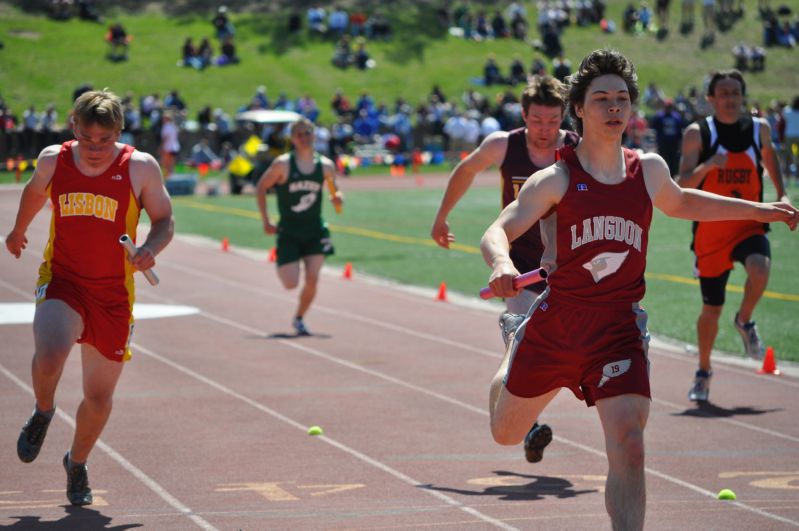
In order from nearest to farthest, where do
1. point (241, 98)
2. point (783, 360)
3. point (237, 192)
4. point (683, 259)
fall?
point (783, 360)
point (683, 259)
point (237, 192)
point (241, 98)

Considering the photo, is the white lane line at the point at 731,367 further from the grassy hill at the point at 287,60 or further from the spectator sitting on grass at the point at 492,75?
the spectator sitting on grass at the point at 492,75

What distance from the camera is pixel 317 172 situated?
44.7 feet

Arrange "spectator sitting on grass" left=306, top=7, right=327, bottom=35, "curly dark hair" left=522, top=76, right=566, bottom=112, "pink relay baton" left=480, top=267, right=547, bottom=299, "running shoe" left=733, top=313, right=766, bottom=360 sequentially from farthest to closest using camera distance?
"spectator sitting on grass" left=306, top=7, right=327, bottom=35
"running shoe" left=733, top=313, right=766, bottom=360
"curly dark hair" left=522, top=76, right=566, bottom=112
"pink relay baton" left=480, top=267, right=547, bottom=299

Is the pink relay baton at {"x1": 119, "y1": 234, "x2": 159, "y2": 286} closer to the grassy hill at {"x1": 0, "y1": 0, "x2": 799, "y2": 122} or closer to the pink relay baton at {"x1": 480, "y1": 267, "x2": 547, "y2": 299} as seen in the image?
the pink relay baton at {"x1": 480, "y1": 267, "x2": 547, "y2": 299}

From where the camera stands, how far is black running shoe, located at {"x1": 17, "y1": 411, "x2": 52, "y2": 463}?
22.5 ft

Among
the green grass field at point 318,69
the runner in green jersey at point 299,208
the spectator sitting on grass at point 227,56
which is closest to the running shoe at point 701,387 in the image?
the runner in green jersey at point 299,208

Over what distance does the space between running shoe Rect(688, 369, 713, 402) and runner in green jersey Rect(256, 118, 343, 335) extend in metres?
4.64

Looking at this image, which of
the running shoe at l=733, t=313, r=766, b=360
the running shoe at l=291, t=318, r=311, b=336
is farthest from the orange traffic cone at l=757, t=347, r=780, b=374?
the running shoe at l=291, t=318, r=311, b=336

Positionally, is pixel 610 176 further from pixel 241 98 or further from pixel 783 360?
pixel 241 98

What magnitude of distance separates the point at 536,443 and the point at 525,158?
169 cm

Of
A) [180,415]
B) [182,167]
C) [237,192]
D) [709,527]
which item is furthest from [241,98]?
[709,527]

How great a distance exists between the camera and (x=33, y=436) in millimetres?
6863

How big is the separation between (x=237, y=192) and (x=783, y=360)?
73.0ft

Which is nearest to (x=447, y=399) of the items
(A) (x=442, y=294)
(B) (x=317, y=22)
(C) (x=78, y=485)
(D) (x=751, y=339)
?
(D) (x=751, y=339)
